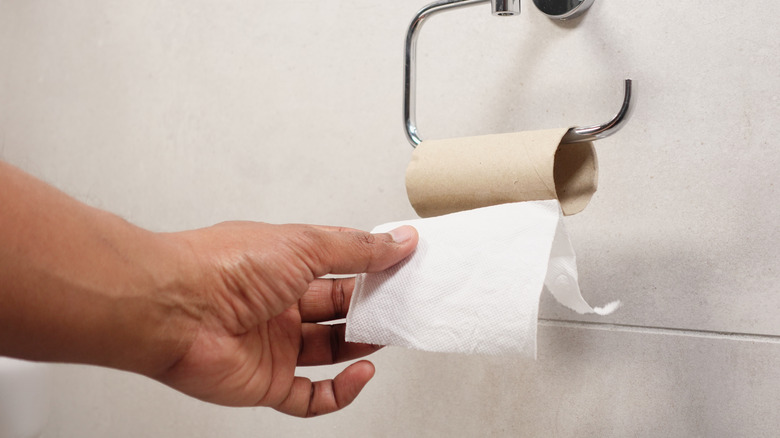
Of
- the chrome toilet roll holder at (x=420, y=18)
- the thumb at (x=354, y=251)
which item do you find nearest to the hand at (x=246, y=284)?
the thumb at (x=354, y=251)

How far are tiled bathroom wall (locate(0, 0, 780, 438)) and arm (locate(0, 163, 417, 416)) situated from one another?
0.63 feet

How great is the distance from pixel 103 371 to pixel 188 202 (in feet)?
0.95

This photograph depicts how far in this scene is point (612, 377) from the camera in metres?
0.57

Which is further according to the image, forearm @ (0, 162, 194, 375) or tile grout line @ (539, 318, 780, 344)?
tile grout line @ (539, 318, 780, 344)

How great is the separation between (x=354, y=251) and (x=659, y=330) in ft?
0.91

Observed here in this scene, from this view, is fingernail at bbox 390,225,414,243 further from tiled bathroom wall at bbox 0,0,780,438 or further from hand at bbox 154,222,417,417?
tiled bathroom wall at bbox 0,0,780,438

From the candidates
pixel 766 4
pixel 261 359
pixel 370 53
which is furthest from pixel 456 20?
pixel 261 359

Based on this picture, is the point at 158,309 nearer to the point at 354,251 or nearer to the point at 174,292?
the point at 174,292

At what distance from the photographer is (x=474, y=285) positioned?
0.45 meters

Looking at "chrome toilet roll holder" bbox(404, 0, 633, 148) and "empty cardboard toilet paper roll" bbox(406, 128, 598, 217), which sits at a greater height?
"chrome toilet roll holder" bbox(404, 0, 633, 148)

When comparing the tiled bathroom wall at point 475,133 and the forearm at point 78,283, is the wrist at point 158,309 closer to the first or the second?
the forearm at point 78,283

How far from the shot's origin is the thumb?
461 mm

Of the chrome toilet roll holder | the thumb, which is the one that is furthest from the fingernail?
the chrome toilet roll holder

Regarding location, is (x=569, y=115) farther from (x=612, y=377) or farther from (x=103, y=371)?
(x=103, y=371)
